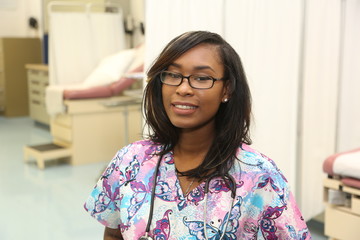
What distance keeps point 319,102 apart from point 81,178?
7.17 feet

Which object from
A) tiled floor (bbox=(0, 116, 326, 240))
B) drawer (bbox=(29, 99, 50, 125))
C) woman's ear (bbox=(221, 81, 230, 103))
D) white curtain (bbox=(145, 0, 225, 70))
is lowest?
tiled floor (bbox=(0, 116, 326, 240))

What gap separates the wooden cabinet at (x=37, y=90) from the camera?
6427mm

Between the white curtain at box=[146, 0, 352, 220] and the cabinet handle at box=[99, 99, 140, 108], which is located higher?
the white curtain at box=[146, 0, 352, 220]

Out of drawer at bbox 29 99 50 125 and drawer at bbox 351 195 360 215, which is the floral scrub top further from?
drawer at bbox 29 99 50 125

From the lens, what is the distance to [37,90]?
6.66 m

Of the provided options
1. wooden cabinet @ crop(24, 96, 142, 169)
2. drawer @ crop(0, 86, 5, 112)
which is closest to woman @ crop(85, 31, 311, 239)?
wooden cabinet @ crop(24, 96, 142, 169)

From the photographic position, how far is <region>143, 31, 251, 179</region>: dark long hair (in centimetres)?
114

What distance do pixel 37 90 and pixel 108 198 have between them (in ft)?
18.6

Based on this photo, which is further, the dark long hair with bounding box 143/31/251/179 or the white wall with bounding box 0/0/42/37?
the white wall with bounding box 0/0/42/37

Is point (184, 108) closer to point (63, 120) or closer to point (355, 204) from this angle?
point (355, 204)

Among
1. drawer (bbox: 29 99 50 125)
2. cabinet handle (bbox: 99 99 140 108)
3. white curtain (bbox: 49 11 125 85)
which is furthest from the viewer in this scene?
drawer (bbox: 29 99 50 125)

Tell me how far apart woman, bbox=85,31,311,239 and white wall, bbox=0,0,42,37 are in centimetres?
680

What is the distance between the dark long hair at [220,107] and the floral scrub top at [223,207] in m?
0.03

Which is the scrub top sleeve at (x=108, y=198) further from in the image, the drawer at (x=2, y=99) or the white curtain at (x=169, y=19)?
the drawer at (x=2, y=99)
